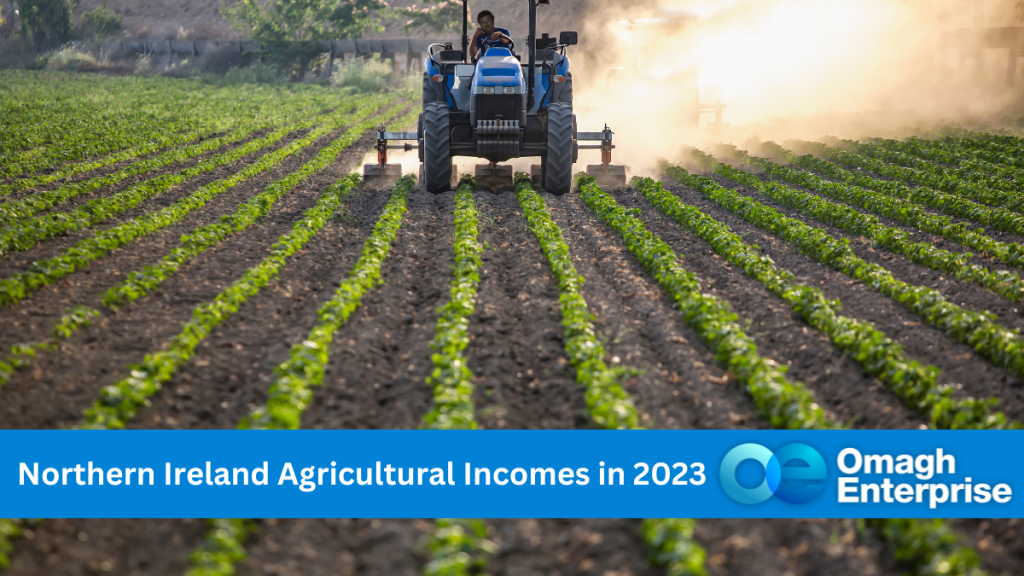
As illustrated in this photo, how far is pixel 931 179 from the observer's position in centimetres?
1644

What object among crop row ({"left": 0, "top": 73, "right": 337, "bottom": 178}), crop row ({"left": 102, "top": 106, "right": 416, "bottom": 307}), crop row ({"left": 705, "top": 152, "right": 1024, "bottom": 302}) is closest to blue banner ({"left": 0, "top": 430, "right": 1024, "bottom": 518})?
crop row ({"left": 102, "top": 106, "right": 416, "bottom": 307})

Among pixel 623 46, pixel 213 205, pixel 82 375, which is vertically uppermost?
pixel 623 46

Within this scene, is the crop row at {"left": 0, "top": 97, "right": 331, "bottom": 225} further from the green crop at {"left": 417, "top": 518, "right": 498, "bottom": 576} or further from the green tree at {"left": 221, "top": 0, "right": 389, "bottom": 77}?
the green tree at {"left": 221, "top": 0, "right": 389, "bottom": 77}

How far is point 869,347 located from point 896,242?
475cm

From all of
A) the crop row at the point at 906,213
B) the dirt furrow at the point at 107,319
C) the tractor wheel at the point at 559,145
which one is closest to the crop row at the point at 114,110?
the dirt furrow at the point at 107,319

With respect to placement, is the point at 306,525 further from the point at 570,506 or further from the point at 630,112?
the point at 630,112

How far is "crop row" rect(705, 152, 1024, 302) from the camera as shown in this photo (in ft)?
28.8

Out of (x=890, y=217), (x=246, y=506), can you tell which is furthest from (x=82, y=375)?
(x=890, y=217)

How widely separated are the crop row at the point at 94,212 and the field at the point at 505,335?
0.06 meters

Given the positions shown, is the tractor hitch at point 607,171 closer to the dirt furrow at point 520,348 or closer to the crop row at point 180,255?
the dirt furrow at point 520,348

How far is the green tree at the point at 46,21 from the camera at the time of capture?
63.0 meters

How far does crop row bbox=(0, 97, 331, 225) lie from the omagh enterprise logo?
10.4 m

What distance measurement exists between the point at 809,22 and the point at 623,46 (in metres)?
18.3

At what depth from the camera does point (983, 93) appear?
36.8m
